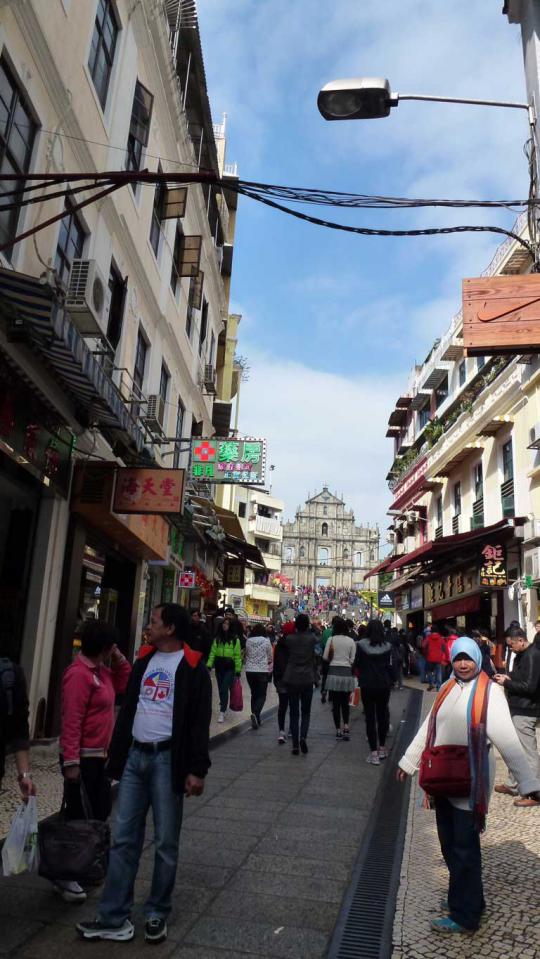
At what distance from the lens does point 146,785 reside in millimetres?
3674

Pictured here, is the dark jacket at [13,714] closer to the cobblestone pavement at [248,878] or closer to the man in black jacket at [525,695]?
the cobblestone pavement at [248,878]

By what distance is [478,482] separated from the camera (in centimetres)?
2217

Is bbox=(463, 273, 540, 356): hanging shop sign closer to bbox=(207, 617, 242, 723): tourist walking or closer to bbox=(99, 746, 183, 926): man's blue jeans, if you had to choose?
bbox=(99, 746, 183, 926): man's blue jeans

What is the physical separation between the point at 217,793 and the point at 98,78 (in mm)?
9841

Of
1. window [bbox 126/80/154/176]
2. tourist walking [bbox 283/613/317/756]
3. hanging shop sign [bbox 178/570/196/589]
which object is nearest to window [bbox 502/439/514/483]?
hanging shop sign [bbox 178/570/196/589]

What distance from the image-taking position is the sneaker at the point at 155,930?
336 cm

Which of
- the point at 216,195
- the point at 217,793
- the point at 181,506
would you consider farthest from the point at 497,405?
the point at 217,793

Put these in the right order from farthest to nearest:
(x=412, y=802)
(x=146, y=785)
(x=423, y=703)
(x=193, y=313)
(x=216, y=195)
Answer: (x=216, y=195), (x=193, y=313), (x=423, y=703), (x=412, y=802), (x=146, y=785)

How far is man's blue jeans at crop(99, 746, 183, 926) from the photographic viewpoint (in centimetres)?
344

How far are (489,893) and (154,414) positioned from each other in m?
10.8

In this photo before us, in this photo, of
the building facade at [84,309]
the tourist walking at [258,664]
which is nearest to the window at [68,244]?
the building facade at [84,309]

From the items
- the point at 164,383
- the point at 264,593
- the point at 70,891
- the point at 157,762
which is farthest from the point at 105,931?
the point at 264,593

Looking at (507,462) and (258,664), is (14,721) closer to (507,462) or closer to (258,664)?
(258,664)

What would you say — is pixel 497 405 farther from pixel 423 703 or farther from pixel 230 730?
pixel 230 730
